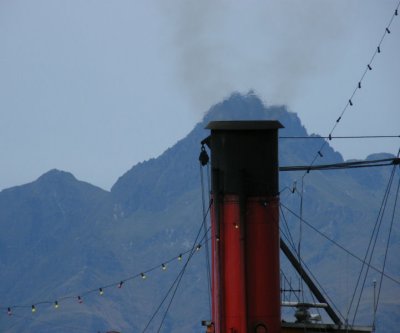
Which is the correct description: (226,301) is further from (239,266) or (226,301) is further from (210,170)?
(210,170)

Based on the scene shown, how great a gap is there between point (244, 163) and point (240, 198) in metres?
0.53

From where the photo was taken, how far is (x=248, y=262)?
62.4ft

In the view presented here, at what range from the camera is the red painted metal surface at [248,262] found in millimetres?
19000

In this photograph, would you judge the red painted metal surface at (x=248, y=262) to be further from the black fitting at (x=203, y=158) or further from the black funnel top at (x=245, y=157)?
the black fitting at (x=203, y=158)

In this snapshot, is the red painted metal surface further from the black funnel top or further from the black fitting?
the black fitting

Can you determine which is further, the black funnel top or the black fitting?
the black fitting

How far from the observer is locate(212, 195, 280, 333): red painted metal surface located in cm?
1900

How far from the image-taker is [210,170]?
19328 millimetres

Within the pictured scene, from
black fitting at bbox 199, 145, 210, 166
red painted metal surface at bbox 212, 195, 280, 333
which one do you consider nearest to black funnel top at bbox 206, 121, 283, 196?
red painted metal surface at bbox 212, 195, 280, 333

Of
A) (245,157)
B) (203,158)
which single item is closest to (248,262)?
(245,157)

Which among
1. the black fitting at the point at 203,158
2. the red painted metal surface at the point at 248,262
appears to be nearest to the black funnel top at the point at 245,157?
the red painted metal surface at the point at 248,262

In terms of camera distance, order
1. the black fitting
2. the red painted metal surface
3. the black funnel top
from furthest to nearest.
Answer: the black fitting, the red painted metal surface, the black funnel top

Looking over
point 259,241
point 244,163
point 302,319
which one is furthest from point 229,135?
point 302,319

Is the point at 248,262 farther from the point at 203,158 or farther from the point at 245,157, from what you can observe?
the point at 203,158
